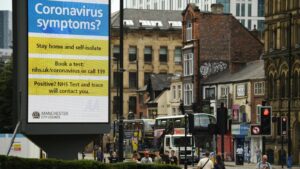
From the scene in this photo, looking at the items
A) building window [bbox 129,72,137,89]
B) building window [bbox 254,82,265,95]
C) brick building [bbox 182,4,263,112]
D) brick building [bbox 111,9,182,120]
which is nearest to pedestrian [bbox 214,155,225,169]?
building window [bbox 254,82,265,95]

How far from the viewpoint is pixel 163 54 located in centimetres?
13975

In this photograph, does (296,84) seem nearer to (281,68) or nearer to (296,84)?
(296,84)

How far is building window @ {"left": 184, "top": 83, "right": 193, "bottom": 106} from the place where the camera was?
350ft

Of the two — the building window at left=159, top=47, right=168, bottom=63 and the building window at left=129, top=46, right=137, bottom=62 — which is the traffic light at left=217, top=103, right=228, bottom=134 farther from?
the building window at left=159, top=47, right=168, bottom=63

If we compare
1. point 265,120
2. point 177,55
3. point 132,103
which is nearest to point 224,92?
point 132,103

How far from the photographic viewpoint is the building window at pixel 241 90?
90.7 meters

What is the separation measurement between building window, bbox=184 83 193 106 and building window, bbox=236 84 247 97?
13944 millimetres

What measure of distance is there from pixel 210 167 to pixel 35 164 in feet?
37.2

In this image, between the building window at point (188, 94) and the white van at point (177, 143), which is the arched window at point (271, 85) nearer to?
the white van at point (177, 143)

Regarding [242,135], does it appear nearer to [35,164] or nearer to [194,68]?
[194,68]

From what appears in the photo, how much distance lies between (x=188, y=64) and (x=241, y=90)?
18.1 m

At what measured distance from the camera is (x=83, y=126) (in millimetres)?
23609

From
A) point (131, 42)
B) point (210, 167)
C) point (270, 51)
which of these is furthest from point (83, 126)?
point (131, 42)

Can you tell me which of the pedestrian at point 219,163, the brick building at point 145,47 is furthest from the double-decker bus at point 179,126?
the brick building at point 145,47
